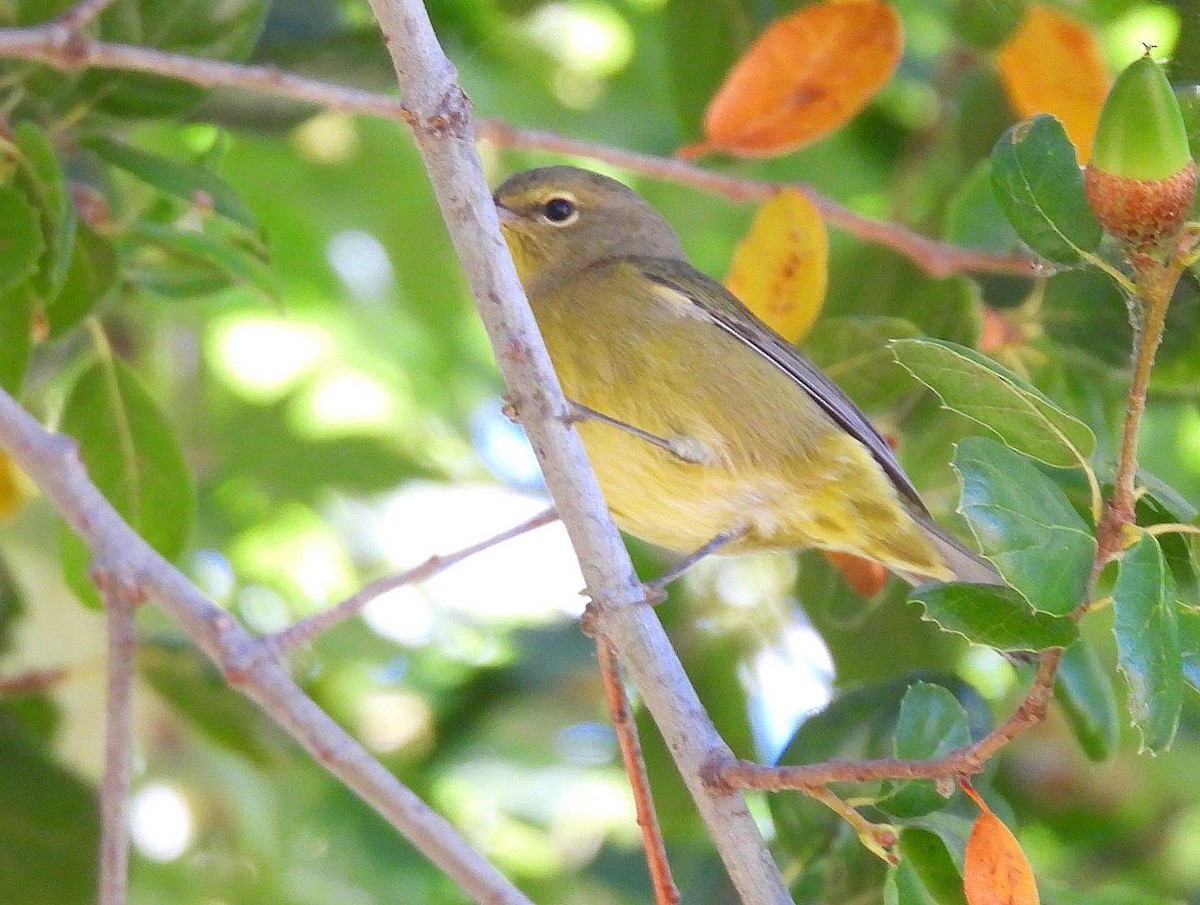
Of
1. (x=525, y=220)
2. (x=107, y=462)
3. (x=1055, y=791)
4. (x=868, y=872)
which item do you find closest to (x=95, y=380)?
(x=107, y=462)

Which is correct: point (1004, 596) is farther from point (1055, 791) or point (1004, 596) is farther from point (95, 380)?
point (1055, 791)

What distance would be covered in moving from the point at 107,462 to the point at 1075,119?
2.29 m

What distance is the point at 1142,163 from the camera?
2.03 m

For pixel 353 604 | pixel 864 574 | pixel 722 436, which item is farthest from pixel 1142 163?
pixel 864 574

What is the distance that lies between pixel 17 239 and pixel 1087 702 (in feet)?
7.71

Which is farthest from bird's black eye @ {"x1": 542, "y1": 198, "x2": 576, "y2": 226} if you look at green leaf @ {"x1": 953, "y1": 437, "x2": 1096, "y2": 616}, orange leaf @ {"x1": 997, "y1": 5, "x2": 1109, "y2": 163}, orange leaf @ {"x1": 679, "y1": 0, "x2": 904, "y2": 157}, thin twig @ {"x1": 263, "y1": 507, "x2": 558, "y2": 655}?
green leaf @ {"x1": 953, "y1": 437, "x2": 1096, "y2": 616}

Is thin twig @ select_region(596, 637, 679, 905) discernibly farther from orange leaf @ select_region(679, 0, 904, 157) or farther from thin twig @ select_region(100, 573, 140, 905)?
orange leaf @ select_region(679, 0, 904, 157)

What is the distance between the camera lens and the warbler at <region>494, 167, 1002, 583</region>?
328cm

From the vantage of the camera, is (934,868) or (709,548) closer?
(934,868)

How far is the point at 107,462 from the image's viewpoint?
342 cm

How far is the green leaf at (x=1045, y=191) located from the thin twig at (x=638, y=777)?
91 centimetres

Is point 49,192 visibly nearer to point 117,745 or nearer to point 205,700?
point 117,745

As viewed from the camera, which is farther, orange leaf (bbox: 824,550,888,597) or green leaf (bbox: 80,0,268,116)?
orange leaf (bbox: 824,550,888,597)

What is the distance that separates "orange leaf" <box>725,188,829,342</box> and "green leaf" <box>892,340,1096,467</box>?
3.69 feet
